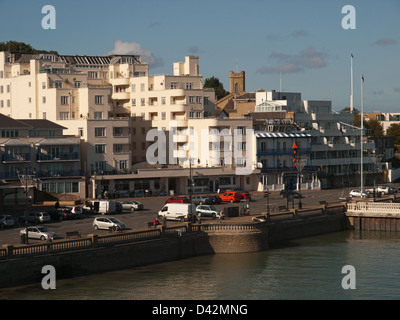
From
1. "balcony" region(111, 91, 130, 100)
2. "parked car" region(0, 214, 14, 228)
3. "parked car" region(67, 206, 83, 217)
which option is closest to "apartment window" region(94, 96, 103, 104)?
"balcony" region(111, 91, 130, 100)

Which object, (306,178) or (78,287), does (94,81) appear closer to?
(306,178)

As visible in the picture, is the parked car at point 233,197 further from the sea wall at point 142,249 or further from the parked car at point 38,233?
the parked car at point 38,233

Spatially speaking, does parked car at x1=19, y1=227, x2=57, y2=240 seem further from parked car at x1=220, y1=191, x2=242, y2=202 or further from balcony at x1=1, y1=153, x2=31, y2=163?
parked car at x1=220, y1=191, x2=242, y2=202

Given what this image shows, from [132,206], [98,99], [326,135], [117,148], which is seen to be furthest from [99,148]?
[326,135]

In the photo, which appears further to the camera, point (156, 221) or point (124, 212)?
point (124, 212)

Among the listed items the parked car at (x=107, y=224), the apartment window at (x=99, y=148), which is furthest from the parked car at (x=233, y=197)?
the parked car at (x=107, y=224)

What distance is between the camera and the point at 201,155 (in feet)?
361

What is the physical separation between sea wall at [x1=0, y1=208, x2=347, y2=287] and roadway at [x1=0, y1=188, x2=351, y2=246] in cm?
336

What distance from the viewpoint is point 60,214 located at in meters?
77.4

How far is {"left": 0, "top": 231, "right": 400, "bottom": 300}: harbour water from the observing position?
172 feet
